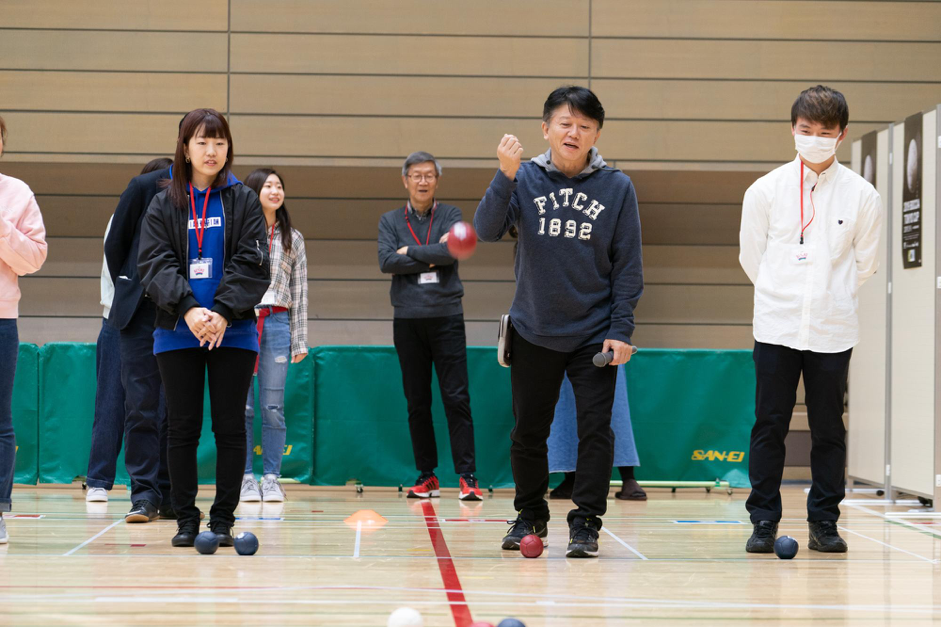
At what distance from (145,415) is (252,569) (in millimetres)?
1320

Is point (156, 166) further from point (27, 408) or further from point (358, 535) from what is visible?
point (27, 408)

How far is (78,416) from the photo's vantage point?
17.5 ft

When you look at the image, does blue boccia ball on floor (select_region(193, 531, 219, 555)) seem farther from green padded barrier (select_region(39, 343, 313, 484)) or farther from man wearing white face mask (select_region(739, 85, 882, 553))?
green padded barrier (select_region(39, 343, 313, 484))

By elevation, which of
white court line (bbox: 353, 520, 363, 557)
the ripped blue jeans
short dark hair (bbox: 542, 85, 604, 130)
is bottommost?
white court line (bbox: 353, 520, 363, 557)

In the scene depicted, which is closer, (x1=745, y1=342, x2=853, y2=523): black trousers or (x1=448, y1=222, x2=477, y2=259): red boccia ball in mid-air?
(x1=448, y1=222, x2=477, y2=259): red boccia ball in mid-air

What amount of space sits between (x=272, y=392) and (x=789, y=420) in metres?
2.70

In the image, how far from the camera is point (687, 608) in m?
2.32

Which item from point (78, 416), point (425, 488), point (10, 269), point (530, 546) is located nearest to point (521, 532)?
point (530, 546)

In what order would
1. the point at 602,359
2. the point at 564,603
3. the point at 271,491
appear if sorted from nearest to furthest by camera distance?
the point at 564,603 → the point at 602,359 → the point at 271,491

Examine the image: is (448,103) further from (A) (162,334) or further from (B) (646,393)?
(A) (162,334)

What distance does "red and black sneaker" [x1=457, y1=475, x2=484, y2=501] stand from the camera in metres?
4.92

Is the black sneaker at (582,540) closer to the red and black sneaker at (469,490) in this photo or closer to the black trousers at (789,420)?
the black trousers at (789,420)

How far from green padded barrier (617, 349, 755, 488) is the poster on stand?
1105 millimetres

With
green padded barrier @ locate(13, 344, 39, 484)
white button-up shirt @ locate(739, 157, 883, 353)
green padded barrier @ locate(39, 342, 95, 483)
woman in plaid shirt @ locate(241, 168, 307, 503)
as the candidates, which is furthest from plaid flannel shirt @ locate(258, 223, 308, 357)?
white button-up shirt @ locate(739, 157, 883, 353)
